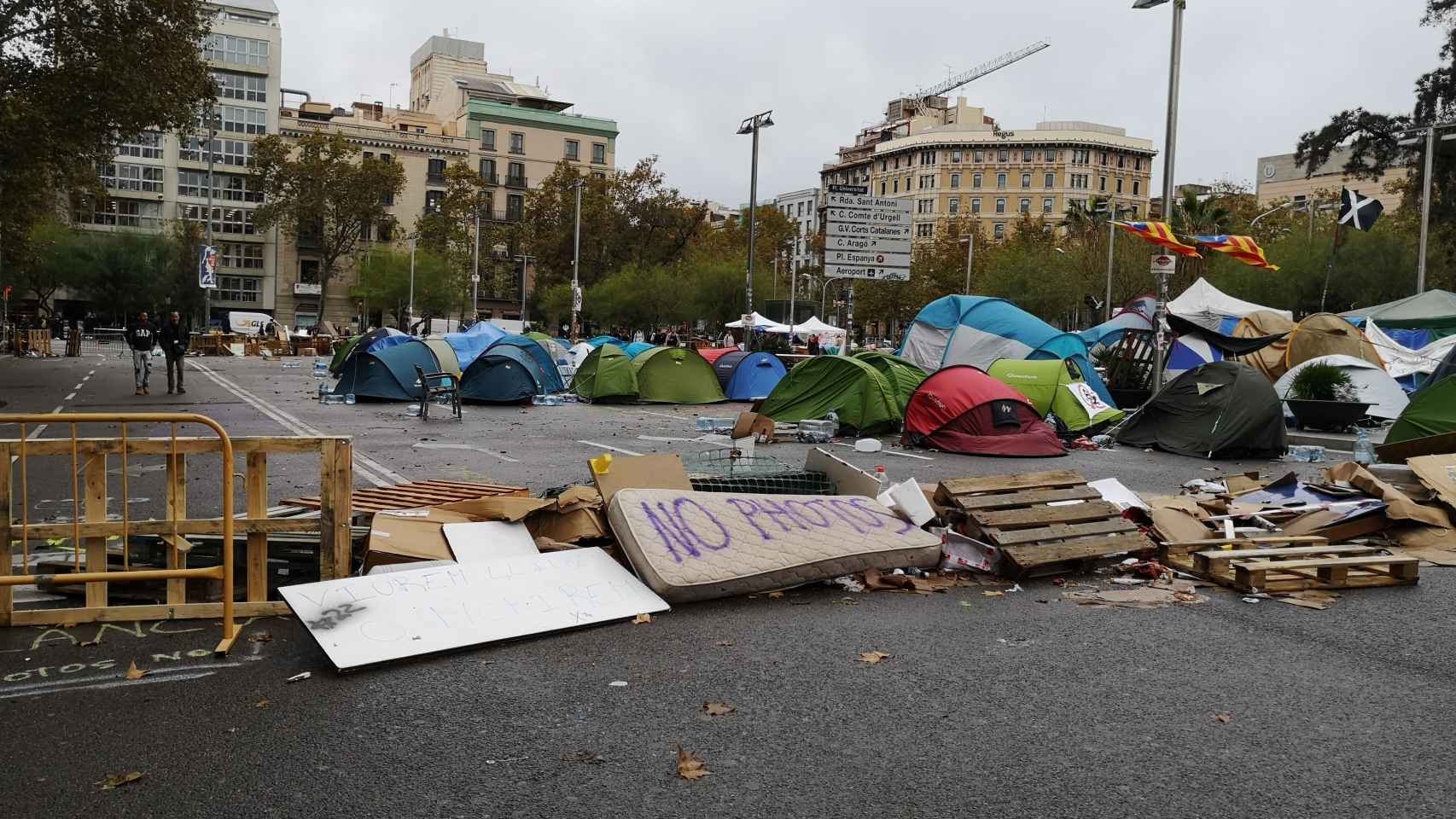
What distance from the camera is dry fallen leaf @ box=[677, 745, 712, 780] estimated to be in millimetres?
4320

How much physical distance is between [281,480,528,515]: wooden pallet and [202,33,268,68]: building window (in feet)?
279

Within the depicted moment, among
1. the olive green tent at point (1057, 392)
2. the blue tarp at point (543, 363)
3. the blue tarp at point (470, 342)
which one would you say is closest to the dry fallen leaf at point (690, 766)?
the olive green tent at point (1057, 392)

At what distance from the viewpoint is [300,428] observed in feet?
59.3

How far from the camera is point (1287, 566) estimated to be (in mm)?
7836

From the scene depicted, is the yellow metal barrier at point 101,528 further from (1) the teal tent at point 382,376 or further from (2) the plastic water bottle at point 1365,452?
(1) the teal tent at point 382,376

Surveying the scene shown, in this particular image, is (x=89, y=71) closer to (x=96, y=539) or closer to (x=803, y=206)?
(x=96, y=539)

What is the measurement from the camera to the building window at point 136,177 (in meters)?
80.0

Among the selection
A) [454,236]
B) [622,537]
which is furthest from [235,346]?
[622,537]

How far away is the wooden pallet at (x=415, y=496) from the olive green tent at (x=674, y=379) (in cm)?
1640

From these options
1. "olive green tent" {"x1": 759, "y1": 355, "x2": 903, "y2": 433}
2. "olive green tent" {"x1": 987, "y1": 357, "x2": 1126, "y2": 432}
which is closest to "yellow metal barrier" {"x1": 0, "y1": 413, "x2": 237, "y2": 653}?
"olive green tent" {"x1": 759, "y1": 355, "x2": 903, "y2": 433}

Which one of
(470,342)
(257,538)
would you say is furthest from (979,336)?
(257,538)

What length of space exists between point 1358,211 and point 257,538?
29.7 meters

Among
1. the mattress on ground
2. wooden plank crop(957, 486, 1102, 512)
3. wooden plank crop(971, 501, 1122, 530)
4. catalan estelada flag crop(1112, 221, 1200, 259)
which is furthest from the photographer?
catalan estelada flag crop(1112, 221, 1200, 259)

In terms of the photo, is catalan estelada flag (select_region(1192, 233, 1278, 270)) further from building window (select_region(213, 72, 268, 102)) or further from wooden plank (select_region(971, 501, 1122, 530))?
building window (select_region(213, 72, 268, 102))
